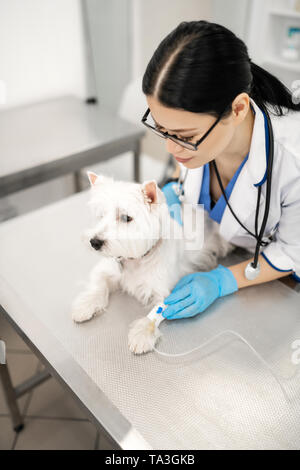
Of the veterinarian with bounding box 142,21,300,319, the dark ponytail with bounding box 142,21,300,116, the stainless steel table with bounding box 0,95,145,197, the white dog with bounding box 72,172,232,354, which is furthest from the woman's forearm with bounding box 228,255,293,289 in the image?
the stainless steel table with bounding box 0,95,145,197

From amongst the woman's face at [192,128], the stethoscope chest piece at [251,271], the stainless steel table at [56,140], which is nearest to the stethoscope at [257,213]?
the stethoscope chest piece at [251,271]

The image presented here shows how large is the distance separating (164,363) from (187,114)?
549mm

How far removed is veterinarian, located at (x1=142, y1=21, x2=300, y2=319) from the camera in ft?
2.40

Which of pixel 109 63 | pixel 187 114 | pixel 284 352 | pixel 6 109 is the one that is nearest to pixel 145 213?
pixel 187 114

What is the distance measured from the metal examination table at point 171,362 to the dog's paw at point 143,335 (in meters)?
0.02

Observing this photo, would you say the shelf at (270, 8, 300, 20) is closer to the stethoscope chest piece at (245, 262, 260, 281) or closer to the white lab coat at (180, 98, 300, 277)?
the white lab coat at (180, 98, 300, 277)

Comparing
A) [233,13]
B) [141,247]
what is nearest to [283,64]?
[233,13]

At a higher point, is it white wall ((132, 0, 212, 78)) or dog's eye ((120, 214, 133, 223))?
white wall ((132, 0, 212, 78))

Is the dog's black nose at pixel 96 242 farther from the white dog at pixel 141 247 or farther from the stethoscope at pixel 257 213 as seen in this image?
the stethoscope at pixel 257 213

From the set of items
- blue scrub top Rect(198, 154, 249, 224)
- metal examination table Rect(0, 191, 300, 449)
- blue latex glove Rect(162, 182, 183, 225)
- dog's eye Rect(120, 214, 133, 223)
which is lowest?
metal examination table Rect(0, 191, 300, 449)

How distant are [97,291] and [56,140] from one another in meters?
1.19

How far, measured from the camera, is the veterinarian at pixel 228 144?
0.73 m

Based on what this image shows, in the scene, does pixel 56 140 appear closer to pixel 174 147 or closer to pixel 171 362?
pixel 174 147

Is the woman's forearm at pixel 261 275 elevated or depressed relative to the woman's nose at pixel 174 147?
depressed
